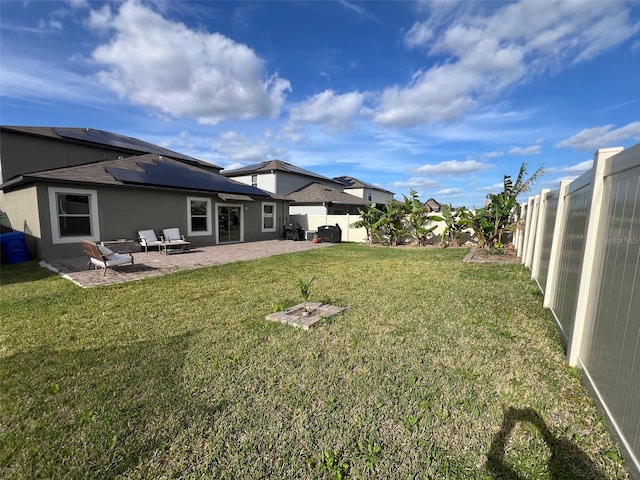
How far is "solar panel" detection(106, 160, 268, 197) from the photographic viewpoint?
12.8 metres

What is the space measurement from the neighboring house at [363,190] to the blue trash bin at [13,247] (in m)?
30.7

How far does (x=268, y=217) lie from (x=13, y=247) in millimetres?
12177

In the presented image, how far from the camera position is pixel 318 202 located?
25.7m

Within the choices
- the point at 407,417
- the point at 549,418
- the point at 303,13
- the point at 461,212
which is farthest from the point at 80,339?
the point at 461,212

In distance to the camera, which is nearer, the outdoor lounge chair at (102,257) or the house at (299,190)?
the outdoor lounge chair at (102,257)

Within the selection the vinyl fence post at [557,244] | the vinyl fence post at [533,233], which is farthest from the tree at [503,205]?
the vinyl fence post at [557,244]

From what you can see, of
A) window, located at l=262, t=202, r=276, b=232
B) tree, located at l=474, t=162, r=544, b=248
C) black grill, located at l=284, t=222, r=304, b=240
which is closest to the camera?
tree, located at l=474, t=162, r=544, b=248

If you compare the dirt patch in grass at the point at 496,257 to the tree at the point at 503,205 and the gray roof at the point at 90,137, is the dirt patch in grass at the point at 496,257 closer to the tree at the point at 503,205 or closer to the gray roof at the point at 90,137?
the tree at the point at 503,205

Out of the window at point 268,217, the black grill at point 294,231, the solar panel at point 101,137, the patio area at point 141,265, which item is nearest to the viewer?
the patio area at point 141,265

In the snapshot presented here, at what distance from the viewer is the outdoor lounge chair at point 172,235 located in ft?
43.8

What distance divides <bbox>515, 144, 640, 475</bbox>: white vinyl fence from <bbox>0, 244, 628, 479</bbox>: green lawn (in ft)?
0.83

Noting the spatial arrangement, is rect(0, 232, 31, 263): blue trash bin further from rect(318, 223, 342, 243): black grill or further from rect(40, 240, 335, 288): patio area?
rect(318, 223, 342, 243): black grill

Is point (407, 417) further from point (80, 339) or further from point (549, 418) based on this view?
point (80, 339)

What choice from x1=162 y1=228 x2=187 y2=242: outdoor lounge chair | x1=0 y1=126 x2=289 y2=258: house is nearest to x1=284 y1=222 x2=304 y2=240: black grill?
x1=0 y1=126 x2=289 y2=258: house
